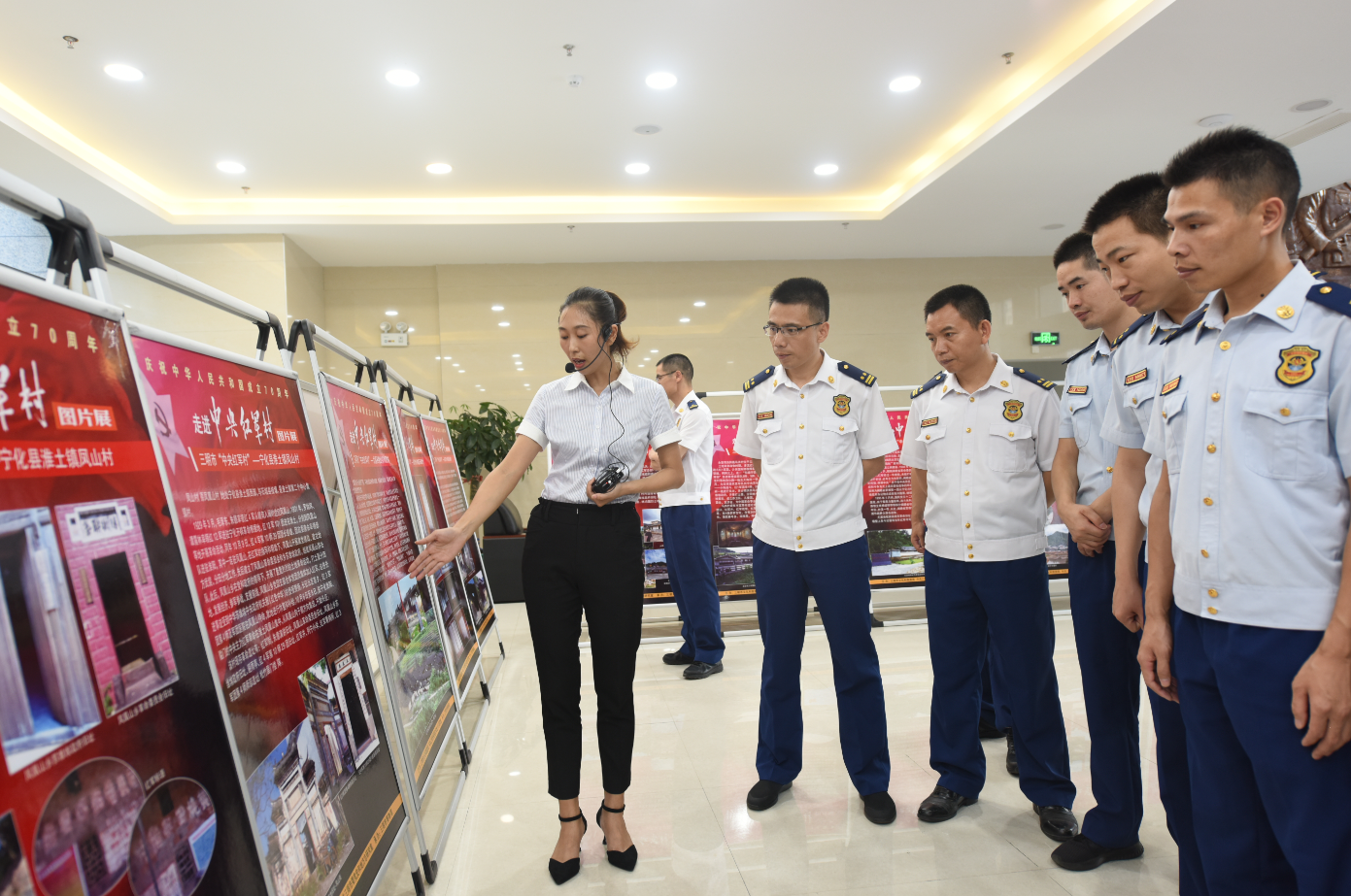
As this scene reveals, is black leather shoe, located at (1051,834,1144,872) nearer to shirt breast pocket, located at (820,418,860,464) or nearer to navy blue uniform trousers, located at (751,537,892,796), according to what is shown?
navy blue uniform trousers, located at (751,537,892,796)

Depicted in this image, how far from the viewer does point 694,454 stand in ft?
14.1

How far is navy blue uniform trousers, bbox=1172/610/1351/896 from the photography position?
1.16 metres

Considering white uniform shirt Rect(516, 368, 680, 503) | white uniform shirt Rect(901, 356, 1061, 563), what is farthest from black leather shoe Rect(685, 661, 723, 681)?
white uniform shirt Rect(516, 368, 680, 503)

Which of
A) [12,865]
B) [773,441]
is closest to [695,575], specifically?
[773,441]

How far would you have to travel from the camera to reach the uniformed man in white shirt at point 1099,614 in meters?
2.05

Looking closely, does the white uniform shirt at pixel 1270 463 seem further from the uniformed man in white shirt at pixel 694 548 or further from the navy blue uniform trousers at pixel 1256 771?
the uniformed man in white shirt at pixel 694 548

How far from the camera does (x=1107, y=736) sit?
2.06 meters

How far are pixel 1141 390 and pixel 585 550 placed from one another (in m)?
1.43

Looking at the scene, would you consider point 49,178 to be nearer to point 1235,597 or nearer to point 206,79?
point 206,79

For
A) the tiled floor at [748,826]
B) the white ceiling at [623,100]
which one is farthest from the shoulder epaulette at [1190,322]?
the white ceiling at [623,100]

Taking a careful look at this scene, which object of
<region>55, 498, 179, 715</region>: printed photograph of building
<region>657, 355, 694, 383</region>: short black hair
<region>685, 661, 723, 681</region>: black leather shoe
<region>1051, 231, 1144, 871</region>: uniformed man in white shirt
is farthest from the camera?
<region>657, 355, 694, 383</region>: short black hair

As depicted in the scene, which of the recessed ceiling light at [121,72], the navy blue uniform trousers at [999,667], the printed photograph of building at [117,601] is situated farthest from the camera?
the recessed ceiling light at [121,72]

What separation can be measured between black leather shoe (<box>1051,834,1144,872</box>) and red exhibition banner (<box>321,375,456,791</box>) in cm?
185

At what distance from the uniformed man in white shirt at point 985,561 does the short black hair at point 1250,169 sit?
3.27ft
